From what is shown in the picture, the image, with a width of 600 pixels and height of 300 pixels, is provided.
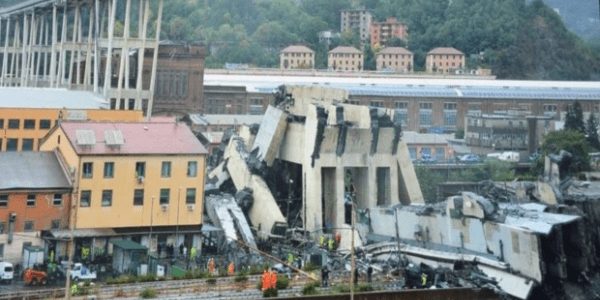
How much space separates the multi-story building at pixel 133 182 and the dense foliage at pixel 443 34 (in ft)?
281

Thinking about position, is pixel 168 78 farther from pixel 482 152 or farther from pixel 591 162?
pixel 591 162

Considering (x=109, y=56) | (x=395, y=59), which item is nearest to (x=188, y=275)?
(x=109, y=56)


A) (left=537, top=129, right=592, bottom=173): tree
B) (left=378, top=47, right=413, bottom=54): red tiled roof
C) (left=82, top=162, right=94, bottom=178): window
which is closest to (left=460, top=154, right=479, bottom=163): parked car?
(left=537, top=129, right=592, bottom=173): tree

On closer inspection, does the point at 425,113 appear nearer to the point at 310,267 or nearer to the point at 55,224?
the point at 310,267

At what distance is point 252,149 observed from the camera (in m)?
44.9

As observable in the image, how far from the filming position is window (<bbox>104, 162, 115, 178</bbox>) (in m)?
33.4

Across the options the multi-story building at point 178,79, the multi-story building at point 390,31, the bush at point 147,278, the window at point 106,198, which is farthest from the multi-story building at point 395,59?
the bush at point 147,278

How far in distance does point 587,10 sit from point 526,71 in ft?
229

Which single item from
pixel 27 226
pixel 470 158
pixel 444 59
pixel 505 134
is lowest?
pixel 27 226

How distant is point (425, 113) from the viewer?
3386 inches

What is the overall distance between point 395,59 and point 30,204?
97432 millimetres

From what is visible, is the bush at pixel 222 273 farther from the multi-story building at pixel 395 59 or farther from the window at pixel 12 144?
the multi-story building at pixel 395 59

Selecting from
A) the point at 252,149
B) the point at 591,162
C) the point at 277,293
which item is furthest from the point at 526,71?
the point at 277,293

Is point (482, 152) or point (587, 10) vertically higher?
point (587, 10)
